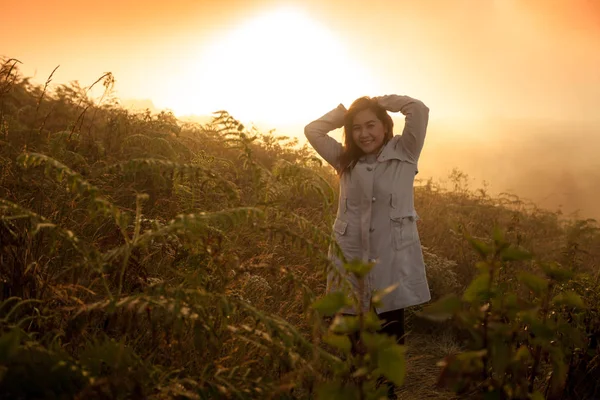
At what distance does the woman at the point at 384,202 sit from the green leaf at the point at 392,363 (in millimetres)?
1993

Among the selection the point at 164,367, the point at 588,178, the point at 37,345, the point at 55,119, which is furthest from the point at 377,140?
the point at 588,178

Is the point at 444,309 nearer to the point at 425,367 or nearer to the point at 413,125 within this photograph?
the point at 413,125

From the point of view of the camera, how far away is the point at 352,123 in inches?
166

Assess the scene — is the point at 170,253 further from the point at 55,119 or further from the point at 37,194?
the point at 55,119

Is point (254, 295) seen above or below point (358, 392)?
below

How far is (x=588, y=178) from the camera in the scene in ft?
100.0

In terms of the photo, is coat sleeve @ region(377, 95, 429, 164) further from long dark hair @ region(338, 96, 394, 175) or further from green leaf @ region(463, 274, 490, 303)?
green leaf @ region(463, 274, 490, 303)

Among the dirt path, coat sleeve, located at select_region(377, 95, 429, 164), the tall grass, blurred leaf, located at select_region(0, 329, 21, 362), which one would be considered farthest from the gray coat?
blurred leaf, located at select_region(0, 329, 21, 362)

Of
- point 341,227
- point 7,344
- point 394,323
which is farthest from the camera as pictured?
point 341,227

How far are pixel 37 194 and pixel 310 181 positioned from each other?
2.38 m

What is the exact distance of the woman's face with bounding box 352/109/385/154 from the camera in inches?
161

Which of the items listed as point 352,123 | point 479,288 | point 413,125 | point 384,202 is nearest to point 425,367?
point 384,202

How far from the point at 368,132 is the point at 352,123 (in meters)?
0.22

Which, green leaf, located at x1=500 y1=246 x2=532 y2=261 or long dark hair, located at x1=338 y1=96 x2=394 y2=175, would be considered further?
long dark hair, located at x1=338 y1=96 x2=394 y2=175
